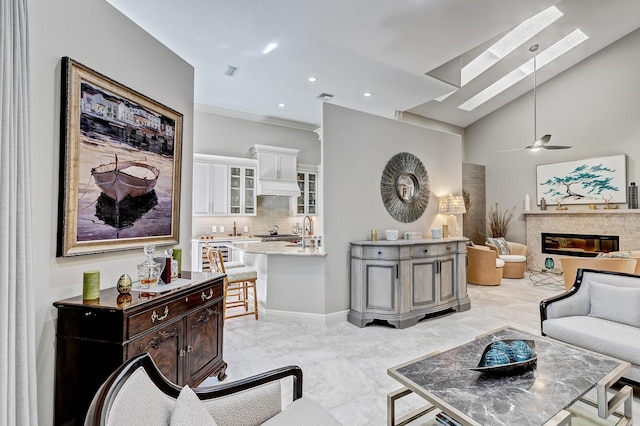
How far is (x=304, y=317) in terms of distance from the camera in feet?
12.6

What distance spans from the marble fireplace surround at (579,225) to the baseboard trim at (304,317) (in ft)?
19.5

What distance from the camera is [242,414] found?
1260 mm

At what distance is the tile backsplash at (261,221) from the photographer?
6269mm

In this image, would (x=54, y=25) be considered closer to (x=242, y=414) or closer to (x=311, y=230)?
(x=242, y=414)

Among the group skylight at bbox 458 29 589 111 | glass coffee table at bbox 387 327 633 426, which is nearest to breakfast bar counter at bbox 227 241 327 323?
glass coffee table at bbox 387 327 633 426

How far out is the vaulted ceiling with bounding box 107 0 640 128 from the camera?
336 centimetres

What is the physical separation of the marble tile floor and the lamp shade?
4.87 feet

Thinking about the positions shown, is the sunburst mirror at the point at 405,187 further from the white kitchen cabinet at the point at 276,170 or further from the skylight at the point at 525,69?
the skylight at the point at 525,69

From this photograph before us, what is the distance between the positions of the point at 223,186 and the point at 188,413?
5.53m

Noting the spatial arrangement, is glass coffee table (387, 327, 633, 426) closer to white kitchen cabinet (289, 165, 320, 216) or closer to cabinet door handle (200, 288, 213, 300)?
cabinet door handle (200, 288, 213, 300)

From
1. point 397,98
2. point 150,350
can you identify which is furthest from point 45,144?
point 397,98

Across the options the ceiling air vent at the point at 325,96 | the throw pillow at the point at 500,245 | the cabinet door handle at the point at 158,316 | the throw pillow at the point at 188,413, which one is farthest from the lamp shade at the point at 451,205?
the throw pillow at the point at 188,413

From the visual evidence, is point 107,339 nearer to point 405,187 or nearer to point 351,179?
point 351,179

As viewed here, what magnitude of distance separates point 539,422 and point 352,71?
4.54 metres
